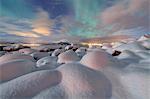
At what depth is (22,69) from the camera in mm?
1552

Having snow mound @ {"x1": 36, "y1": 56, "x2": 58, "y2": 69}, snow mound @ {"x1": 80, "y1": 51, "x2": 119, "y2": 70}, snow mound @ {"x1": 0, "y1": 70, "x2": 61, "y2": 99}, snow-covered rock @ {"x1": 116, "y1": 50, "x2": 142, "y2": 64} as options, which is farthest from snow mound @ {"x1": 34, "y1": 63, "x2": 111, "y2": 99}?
snow-covered rock @ {"x1": 116, "y1": 50, "x2": 142, "y2": 64}

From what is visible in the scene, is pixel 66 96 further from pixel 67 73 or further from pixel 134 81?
pixel 134 81

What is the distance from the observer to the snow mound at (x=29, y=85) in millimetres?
1123

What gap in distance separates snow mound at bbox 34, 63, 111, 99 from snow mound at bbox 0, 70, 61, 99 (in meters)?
0.05

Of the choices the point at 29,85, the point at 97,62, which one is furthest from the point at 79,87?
the point at 97,62

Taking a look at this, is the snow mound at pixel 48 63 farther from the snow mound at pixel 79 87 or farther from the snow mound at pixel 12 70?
the snow mound at pixel 79 87

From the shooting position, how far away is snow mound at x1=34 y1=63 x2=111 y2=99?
1158 mm

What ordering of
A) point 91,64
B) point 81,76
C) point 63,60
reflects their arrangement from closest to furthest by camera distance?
point 81,76
point 91,64
point 63,60

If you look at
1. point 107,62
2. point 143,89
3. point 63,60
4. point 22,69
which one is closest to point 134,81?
point 143,89

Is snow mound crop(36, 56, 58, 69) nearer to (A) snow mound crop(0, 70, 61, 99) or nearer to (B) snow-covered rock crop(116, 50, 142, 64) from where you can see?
(A) snow mound crop(0, 70, 61, 99)

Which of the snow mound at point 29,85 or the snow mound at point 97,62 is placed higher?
the snow mound at point 97,62

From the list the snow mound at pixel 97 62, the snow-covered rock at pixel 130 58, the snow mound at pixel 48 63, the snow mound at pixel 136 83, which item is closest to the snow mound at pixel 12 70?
the snow mound at pixel 48 63

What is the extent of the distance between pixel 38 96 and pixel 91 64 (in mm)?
699

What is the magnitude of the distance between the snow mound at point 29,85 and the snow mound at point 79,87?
5 centimetres
